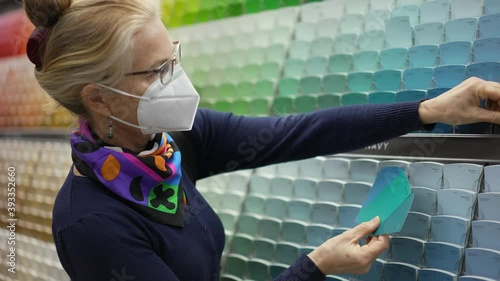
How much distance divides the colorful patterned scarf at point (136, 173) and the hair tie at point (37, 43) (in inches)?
8.2

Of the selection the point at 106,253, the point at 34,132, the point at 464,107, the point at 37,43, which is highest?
the point at 464,107

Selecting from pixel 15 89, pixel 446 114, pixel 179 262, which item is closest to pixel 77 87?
pixel 179 262

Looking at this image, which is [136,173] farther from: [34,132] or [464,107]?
[34,132]

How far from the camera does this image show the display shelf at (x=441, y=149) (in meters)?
1.39


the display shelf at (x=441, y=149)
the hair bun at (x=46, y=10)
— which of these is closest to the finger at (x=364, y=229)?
the display shelf at (x=441, y=149)

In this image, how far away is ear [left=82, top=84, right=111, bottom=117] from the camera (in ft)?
4.02

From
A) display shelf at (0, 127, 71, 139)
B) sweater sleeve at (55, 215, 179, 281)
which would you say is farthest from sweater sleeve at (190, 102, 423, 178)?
display shelf at (0, 127, 71, 139)

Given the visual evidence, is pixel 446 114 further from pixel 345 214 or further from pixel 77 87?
pixel 77 87

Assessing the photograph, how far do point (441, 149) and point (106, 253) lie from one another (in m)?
1.02

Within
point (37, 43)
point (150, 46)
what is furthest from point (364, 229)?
point (37, 43)

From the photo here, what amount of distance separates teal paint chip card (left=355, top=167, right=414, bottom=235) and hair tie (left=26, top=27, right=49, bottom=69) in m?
0.95

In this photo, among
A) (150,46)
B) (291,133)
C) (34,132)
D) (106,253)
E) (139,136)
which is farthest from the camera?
(34,132)

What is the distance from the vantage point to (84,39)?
1.14 m

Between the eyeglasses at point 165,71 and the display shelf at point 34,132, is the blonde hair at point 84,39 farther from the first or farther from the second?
the display shelf at point 34,132
